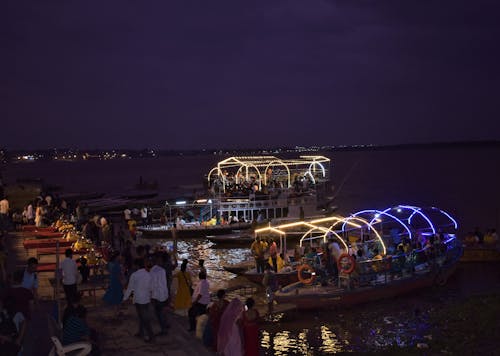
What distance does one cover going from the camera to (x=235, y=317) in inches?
341

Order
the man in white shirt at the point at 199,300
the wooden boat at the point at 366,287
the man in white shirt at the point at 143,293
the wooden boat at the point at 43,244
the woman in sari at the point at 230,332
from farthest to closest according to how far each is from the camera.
→ the wooden boat at the point at 366,287, the wooden boat at the point at 43,244, the man in white shirt at the point at 199,300, the man in white shirt at the point at 143,293, the woman in sari at the point at 230,332

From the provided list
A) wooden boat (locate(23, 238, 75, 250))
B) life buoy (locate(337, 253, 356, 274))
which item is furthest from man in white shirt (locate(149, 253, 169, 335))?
life buoy (locate(337, 253, 356, 274))

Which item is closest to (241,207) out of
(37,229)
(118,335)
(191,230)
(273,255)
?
(191,230)

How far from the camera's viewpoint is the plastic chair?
21.3 ft

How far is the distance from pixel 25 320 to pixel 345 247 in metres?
13.9

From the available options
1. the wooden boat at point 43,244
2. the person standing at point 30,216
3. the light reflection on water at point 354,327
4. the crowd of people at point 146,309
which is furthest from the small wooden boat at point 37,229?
the crowd of people at point 146,309

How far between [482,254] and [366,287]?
10.3 meters

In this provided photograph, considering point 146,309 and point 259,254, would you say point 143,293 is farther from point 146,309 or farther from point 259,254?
point 259,254

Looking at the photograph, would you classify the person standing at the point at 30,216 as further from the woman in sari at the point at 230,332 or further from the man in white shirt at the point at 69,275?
the woman in sari at the point at 230,332

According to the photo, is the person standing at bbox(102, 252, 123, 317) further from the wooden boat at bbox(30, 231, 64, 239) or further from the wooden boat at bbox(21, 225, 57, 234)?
the wooden boat at bbox(21, 225, 57, 234)

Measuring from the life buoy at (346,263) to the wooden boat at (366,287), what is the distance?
310mm

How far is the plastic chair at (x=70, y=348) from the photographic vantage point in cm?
650

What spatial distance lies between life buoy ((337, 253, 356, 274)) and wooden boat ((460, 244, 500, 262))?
406 inches

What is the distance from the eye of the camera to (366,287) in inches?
754
